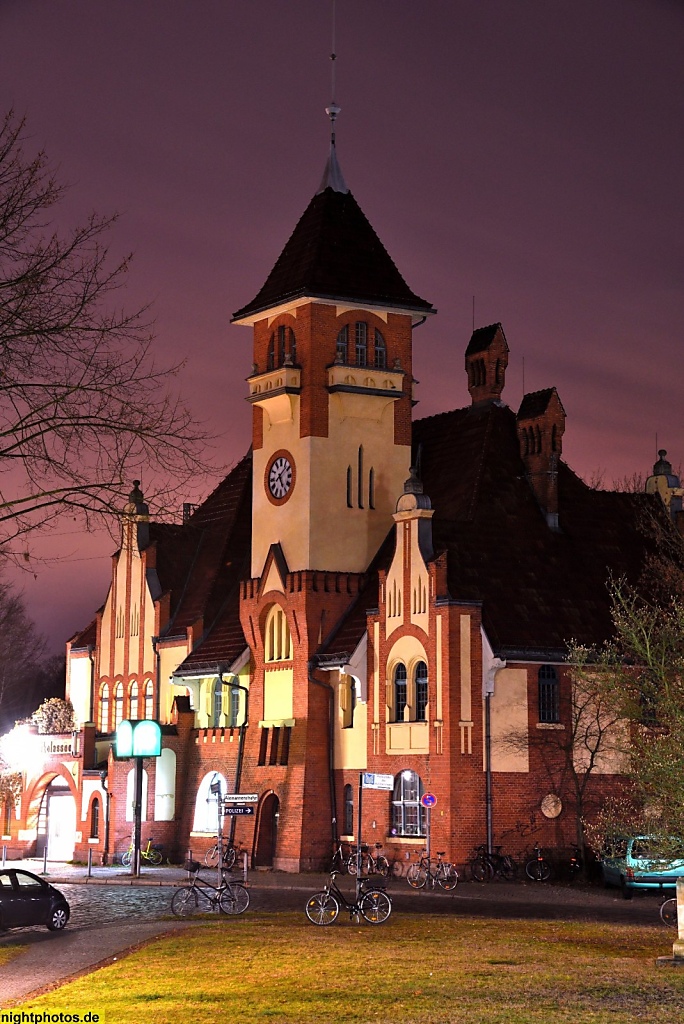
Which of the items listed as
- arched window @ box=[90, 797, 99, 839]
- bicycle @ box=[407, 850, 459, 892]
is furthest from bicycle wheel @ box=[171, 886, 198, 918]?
arched window @ box=[90, 797, 99, 839]

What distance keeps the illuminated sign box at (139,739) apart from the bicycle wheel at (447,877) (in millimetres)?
14639

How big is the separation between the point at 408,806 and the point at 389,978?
28572 mm

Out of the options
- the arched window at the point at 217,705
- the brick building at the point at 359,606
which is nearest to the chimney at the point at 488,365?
the brick building at the point at 359,606

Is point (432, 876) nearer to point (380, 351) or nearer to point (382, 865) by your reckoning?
point (382, 865)

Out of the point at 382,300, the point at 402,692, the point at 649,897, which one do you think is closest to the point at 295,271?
the point at 382,300

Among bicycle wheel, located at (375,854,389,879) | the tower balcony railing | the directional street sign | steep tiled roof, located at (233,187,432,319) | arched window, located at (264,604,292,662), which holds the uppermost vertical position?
steep tiled roof, located at (233,187,432,319)

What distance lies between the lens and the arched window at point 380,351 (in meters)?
60.5

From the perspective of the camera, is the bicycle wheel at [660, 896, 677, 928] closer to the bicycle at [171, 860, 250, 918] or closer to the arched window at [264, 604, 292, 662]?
the bicycle at [171, 860, 250, 918]

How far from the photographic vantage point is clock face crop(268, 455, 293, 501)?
6028 centimetres

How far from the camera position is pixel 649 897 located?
44188 millimetres

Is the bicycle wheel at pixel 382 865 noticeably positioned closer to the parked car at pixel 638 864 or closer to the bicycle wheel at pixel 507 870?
the bicycle wheel at pixel 507 870

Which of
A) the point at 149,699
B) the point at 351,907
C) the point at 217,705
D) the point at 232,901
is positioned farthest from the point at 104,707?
the point at 351,907

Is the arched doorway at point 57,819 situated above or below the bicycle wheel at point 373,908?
above

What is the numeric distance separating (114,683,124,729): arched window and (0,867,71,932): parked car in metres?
33.7
